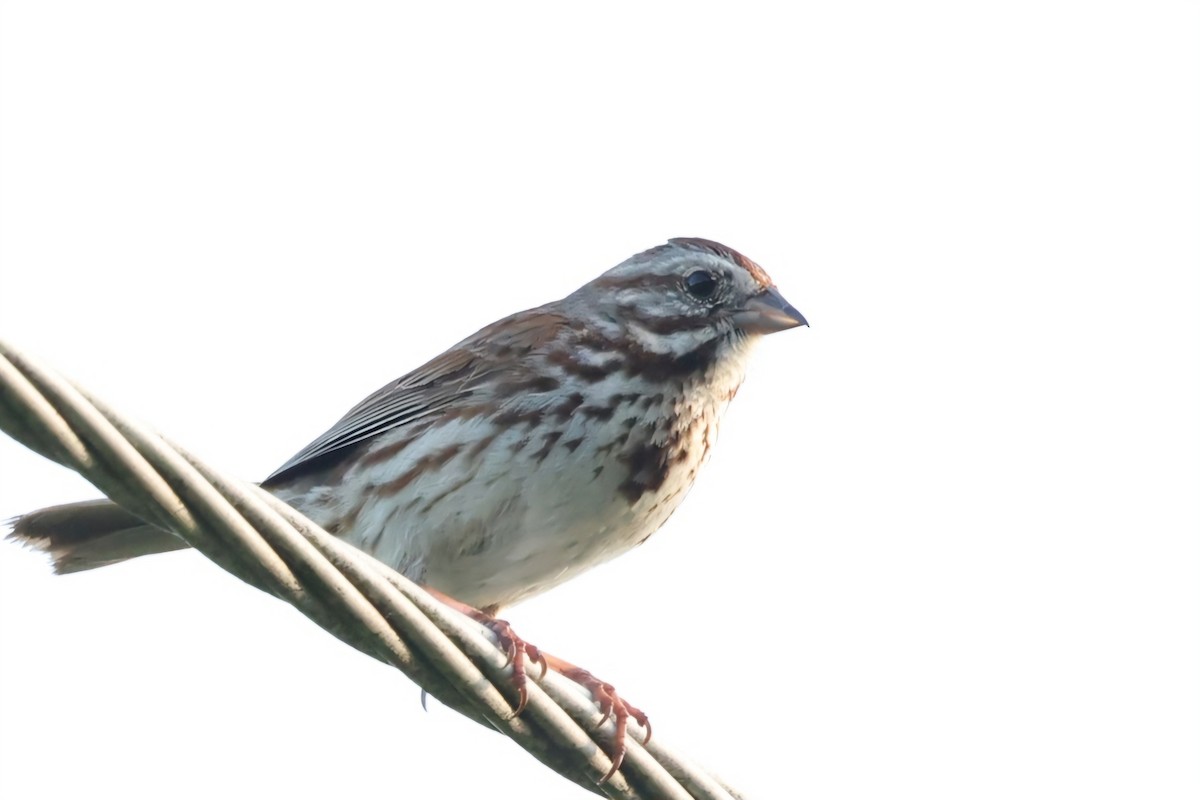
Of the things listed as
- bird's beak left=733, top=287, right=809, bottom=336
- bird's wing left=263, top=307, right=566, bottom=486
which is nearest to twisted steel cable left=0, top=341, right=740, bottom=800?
bird's wing left=263, top=307, right=566, bottom=486

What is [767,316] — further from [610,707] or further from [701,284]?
[610,707]

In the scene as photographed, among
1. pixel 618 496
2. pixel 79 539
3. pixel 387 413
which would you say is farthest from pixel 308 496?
pixel 618 496

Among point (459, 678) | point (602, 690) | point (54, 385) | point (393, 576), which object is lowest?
point (602, 690)

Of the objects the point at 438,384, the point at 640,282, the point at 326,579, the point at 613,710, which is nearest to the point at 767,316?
the point at 640,282

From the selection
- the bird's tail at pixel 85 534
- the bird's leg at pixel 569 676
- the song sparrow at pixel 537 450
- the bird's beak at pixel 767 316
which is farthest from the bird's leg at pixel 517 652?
the bird's beak at pixel 767 316

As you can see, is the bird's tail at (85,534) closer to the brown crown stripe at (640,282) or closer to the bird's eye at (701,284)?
the brown crown stripe at (640,282)

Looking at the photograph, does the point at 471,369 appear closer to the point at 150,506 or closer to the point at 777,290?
the point at 777,290

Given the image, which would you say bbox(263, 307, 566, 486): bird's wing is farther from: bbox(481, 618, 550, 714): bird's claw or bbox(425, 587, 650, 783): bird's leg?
bbox(481, 618, 550, 714): bird's claw
